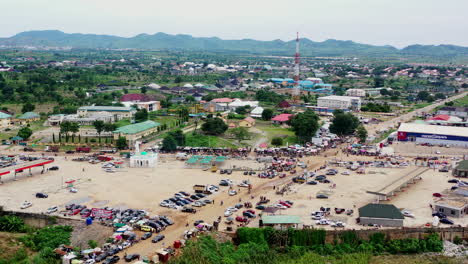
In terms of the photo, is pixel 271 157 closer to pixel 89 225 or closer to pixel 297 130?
pixel 297 130

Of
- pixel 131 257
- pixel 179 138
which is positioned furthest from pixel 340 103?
pixel 131 257

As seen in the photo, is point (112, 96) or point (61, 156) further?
point (112, 96)

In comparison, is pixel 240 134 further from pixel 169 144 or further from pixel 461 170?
pixel 461 170

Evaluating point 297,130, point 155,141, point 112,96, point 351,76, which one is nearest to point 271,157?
point 297,130

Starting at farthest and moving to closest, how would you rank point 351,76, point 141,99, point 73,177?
point 351,76
point 141,99
point 73,177

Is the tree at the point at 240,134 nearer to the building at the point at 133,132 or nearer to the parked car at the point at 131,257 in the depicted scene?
the building at the point at 133,132

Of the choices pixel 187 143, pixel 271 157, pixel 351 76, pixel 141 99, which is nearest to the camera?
pixel 271 157
